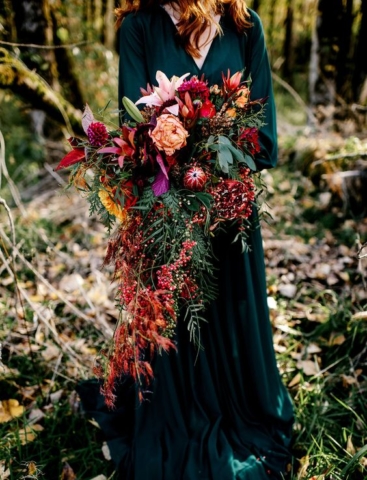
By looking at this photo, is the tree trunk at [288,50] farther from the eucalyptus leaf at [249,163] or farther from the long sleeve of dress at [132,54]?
the eucalyptus leaf at [249,163]

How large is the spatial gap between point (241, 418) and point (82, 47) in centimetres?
477

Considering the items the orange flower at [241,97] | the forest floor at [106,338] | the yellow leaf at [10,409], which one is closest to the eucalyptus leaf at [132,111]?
the orange flower at [241,97]

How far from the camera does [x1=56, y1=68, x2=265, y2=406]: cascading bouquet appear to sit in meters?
1.33

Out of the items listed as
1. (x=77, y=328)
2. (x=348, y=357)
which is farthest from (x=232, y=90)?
(x=77, y=328)

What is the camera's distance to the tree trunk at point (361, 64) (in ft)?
15.8

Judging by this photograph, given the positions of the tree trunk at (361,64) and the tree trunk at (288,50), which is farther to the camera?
the tree trunk at (288,50)

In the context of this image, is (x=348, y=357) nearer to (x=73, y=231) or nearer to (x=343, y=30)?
(x=73, y=231)

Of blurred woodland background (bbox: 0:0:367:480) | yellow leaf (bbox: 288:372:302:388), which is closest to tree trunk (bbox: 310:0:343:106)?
blurred woodland background (bbox: 0:0:367:480)

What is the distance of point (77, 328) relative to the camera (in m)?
2.85

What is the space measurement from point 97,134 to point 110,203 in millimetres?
234

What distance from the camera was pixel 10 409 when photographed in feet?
7.39

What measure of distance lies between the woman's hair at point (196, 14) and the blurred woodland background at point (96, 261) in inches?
19.6

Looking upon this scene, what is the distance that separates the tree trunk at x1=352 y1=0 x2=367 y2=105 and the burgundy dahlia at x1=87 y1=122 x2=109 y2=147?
4.59 meters

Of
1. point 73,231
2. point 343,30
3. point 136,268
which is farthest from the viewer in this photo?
point 343,30
